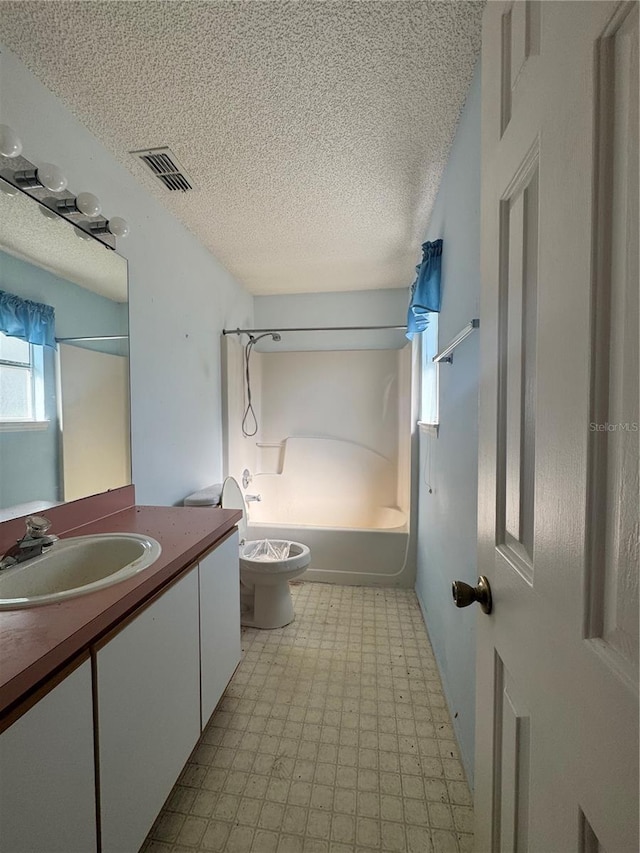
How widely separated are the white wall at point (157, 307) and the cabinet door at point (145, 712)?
0.84 meters

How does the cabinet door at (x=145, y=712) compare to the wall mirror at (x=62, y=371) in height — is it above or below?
below

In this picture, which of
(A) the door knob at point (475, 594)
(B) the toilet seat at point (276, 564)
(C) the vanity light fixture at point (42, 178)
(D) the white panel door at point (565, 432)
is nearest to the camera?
(D) the white panel door at point (565, 432)

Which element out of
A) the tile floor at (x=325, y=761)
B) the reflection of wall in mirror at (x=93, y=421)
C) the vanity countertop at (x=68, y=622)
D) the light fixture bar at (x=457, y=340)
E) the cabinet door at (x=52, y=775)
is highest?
the light fixture bar at (x=457, y=340)

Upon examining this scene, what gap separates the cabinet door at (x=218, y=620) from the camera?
4.21ft

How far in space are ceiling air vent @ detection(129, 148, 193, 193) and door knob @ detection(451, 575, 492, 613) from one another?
6.30 ft

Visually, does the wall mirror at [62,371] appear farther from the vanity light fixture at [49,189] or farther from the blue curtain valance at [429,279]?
the blue curtain valance at [429,279]

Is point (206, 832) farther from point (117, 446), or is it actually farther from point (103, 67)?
point (103, 67)

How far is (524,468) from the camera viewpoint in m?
0.57

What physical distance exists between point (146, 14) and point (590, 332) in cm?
146

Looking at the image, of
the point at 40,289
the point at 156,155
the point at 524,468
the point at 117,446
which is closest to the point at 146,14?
the point at 156,155

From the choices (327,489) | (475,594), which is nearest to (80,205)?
(475,594)

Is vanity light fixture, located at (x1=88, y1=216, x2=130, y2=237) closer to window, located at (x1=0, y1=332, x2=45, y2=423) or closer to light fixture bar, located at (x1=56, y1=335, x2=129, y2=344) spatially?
light fixture bar, located at (x1=56, y1=335, x2=129, y2=344)

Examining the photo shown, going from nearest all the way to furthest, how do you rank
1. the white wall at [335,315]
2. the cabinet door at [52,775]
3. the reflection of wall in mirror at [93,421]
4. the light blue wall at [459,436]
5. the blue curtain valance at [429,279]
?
the cabinet door at [52,775], the light blue wall at [459,436], the reflection of wall in mirror at [93,421], the blue curtain valance at [429,279], the white wall at [335,315]

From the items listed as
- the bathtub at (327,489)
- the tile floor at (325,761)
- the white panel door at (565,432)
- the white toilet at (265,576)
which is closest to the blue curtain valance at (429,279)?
the white panel door at (565,432)
